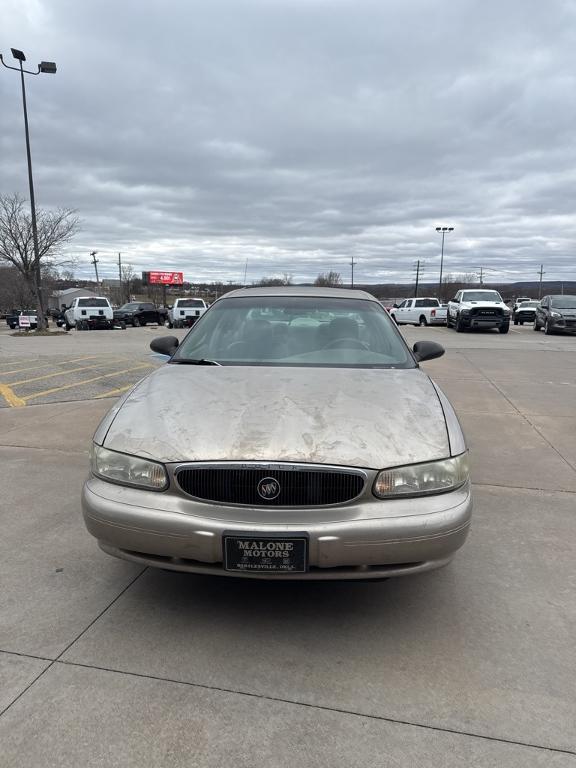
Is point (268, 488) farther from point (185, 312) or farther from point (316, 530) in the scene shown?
point (185, 312)

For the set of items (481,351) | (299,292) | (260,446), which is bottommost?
(481,351)

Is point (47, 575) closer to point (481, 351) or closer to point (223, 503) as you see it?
point (223, 503)

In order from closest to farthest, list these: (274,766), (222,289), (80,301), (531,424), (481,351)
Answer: (274,766), (531,424), (481,351), (80,301), (222,289)

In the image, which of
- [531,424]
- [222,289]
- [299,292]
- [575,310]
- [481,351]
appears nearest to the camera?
[299,292]

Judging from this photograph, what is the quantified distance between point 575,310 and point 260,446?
82.1 ft

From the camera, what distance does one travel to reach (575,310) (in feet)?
78.0

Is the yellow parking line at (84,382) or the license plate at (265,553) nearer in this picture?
the license plate at (265,553)

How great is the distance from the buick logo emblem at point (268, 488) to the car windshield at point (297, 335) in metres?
1.38

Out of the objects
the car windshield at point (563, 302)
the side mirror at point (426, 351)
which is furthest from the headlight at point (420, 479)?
the car windshield at point (563, 302)

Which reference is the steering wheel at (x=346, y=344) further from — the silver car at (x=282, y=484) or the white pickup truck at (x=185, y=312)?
the white pickup truck at (x=185, y=312)

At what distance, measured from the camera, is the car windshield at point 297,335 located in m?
3.85

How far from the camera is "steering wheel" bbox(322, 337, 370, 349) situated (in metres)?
4.01

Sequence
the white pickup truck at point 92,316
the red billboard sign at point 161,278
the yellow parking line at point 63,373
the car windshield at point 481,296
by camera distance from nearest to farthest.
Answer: the yellow parking line at point 63,373, the car windshield at point 481,296, the white pickup truck at point 92,316, the red billboard sign at point 161,278

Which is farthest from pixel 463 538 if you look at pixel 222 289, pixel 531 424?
pixel 222 289
